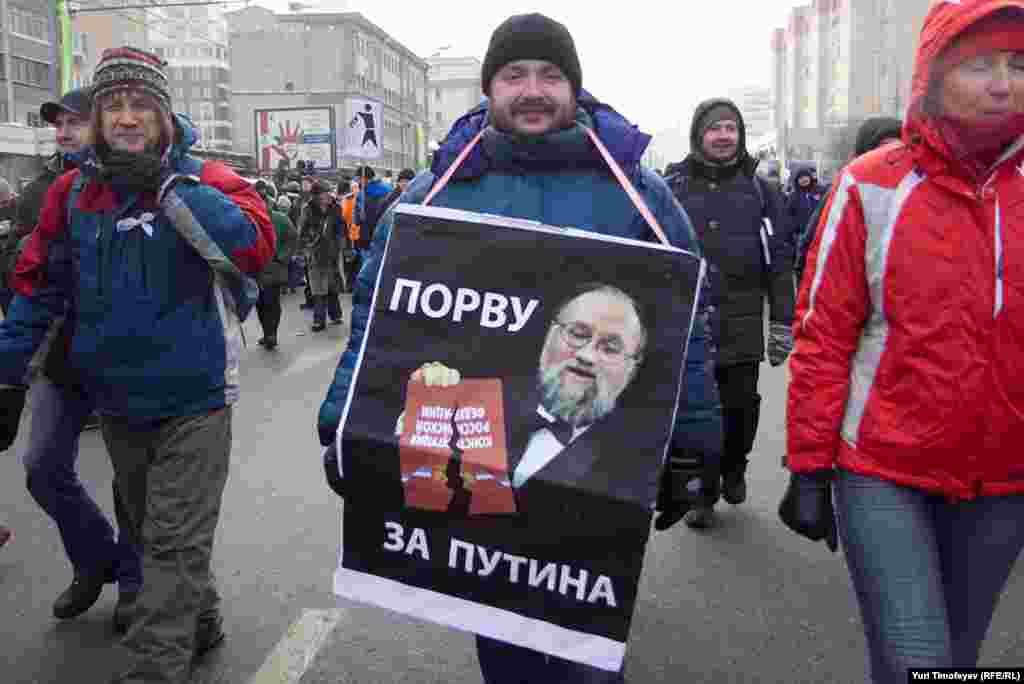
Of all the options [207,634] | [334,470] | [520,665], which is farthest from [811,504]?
[207,634]

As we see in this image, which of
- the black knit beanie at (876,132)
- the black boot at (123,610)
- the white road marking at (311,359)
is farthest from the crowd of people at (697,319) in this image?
the white road marking at (311,359)

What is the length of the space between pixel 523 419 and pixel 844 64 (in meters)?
102

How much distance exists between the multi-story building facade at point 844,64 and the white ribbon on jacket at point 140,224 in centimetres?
7521

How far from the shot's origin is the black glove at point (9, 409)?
336 cm

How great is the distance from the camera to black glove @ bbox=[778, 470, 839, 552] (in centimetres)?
245

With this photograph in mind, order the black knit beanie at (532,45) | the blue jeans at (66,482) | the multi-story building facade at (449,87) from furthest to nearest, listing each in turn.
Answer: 1. the multi-story building facade at (449,87)
2. the blue jeans at (66,482)
3. the black knit beanie at (532,45)

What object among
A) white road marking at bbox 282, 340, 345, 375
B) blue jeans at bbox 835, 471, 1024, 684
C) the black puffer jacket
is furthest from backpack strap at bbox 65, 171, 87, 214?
white road marking at bbox 282, 340, 345, 375

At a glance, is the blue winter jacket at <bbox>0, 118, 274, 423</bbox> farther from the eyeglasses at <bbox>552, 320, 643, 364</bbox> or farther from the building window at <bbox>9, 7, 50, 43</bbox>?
the building window at <bbox>9, 7, 50, 43</bbox>

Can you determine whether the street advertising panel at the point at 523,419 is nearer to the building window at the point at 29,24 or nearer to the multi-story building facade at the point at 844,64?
the building window at the point at 29,24

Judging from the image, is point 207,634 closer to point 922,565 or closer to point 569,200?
point 569,200

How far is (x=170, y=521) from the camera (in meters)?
3.11

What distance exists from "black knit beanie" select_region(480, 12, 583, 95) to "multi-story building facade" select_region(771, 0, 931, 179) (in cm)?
7517

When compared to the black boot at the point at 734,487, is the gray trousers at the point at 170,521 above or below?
above

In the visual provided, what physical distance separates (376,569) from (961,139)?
164cm
